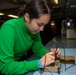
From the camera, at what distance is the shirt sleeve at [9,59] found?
3.75 ft

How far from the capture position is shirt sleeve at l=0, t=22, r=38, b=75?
3.75ft

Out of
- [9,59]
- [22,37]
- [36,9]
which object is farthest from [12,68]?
[36,9]

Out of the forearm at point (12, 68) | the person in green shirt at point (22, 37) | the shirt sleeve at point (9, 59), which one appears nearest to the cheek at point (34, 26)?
the person in green shirt at point (22, 37)

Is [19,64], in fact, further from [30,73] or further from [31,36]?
[31,36]

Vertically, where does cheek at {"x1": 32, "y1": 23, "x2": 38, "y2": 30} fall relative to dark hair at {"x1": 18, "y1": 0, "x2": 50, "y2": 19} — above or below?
below

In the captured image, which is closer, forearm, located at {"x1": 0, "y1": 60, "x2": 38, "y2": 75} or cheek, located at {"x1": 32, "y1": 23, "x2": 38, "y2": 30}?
forearm, located at {"x1": 0, "y1": 60, "x2": 38, "y2": 75}

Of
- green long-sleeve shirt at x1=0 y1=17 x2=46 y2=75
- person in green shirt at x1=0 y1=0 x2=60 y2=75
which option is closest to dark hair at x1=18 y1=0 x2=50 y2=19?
person in green shirt at x1=0 y1=0 x2=60 y2=75

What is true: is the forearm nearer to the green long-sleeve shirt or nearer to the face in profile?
the green long-sleeve shirt

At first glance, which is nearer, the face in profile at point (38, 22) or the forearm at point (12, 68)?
the forearm at point (12, 68)

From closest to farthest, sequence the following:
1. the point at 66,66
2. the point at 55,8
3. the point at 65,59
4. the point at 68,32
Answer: the point at 66,66 → the point at 65,59 → the point at 68,32 → the point at 55,8

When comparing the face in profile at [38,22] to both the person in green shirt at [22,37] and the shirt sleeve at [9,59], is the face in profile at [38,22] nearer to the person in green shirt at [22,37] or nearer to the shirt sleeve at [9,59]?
the person in green shirt at [22,37]

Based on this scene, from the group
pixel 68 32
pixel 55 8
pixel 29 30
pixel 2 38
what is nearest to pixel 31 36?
pixel 29 30

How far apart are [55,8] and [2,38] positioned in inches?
76.9

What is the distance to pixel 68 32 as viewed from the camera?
2770 millimetres
